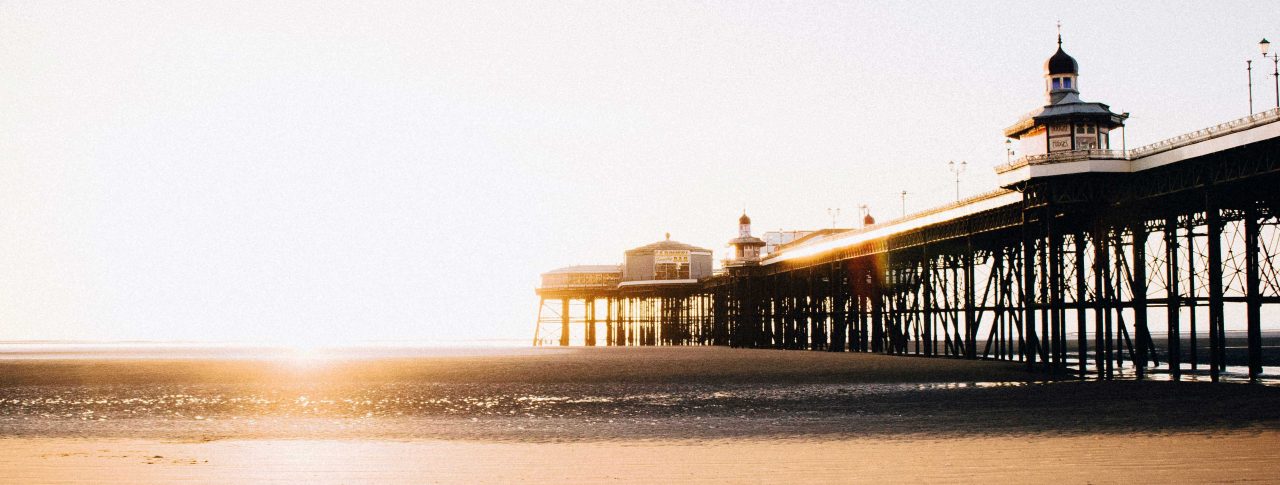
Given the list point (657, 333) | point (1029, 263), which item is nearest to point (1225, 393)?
point (1029, 263)

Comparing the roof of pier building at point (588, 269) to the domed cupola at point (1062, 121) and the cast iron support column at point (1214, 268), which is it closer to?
the domed cupola at point (1062, 121)

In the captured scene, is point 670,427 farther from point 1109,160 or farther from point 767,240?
point 767,240

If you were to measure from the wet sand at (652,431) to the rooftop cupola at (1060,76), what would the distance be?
1035cm

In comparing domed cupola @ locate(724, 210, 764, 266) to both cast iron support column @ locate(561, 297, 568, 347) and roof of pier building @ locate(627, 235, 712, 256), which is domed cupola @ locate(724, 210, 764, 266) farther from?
cast iron support column @ locate(561, 297, 568, 347)

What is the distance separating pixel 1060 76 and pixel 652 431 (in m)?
29.1

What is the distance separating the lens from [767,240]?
125 meters

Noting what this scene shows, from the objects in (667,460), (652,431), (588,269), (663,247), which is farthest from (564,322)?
(667,460)

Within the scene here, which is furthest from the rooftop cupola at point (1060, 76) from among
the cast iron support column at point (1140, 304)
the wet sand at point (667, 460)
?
the wet sand at point (667, 460)

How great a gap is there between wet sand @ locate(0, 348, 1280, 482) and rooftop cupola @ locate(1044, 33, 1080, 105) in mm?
10350

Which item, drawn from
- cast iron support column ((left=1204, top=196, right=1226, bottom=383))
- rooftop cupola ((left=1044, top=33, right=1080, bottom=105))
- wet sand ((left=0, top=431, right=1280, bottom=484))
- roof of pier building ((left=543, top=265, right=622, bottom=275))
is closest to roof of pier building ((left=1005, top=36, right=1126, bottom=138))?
rooftop cupola ((left=1044, top=33, right=1080, bottom=105))

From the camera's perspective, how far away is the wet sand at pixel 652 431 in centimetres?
1524

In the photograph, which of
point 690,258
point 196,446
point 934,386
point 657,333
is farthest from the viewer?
point 657,333

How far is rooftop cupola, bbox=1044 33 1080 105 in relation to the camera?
45.4 m

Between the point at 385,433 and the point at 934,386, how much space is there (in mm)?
17960
